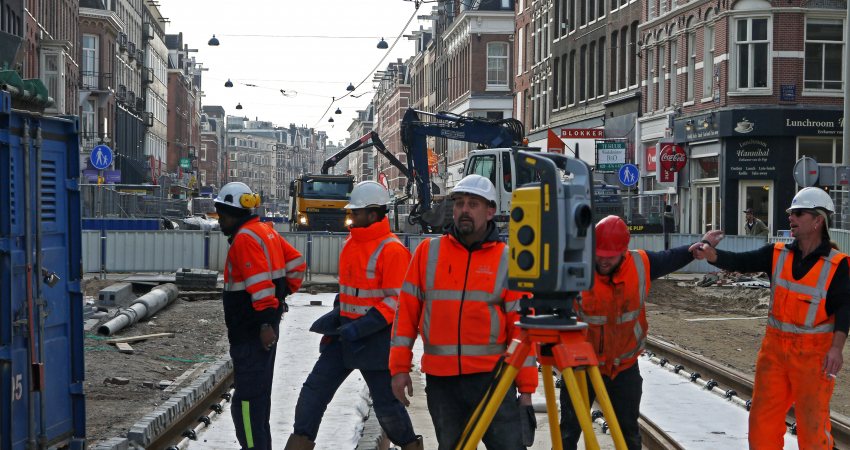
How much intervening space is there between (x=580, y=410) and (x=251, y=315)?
3.13m

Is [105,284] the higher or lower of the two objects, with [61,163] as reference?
lower

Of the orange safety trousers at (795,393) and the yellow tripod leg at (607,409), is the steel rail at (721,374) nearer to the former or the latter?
the orange safety trousers at (795,393)

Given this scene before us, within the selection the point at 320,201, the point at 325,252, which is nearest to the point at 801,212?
the point at 325,252

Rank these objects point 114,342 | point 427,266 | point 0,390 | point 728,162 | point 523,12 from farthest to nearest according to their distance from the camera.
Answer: point 523,12 < point 728,162 < point 114,342 < point 0,390 < point 427,266

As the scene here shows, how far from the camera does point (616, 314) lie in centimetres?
737

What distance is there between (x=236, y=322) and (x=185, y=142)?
120905 mm

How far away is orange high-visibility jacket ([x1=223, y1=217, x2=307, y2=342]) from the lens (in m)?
7.95

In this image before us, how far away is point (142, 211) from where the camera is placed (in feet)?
153

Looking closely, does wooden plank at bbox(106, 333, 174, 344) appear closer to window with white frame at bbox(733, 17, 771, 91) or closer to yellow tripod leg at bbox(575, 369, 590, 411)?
→ yellow tripod leg at bbox(575, 369, 590, 411)

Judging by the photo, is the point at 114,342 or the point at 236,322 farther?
the point at 114,342

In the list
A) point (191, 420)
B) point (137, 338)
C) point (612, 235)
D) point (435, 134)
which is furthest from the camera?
point (435, 134)

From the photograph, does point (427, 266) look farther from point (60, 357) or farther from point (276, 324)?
point (60, 357)

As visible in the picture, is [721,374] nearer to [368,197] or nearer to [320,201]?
[368,197]

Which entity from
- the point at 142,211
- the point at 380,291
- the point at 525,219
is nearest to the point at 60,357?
the point at 380,291
